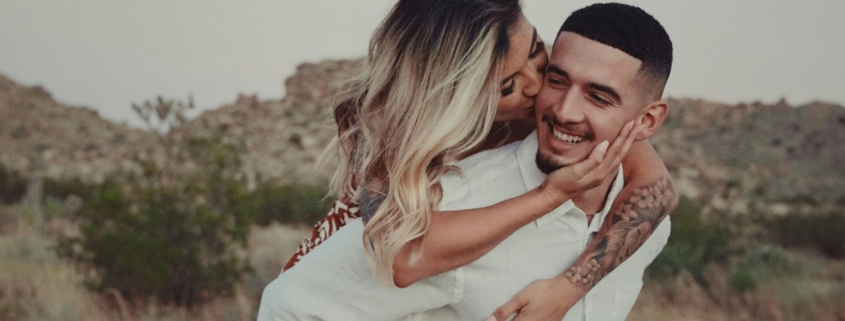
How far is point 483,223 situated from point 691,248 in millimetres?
9570

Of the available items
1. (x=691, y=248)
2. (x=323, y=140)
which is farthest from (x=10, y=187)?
(x=323, y=140)

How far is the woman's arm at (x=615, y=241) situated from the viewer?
7.81ft

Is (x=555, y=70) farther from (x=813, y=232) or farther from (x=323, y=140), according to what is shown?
(x=323, y=140)

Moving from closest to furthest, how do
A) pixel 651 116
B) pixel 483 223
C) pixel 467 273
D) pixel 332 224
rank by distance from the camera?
pixel 483 223 → pixel 467 273 → pixel 651 116 → pixel 332 224

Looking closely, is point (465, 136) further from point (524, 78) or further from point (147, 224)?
point (147, 224)

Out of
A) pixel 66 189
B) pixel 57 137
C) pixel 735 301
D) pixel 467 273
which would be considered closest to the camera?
pixel 467 273

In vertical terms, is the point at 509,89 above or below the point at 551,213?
above

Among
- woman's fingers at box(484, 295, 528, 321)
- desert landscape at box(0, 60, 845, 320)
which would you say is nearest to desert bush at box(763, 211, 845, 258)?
desert landscape at box(0, 60, 845, 320)

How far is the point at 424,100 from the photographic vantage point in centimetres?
252

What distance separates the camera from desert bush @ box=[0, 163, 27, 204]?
16453 millimetres

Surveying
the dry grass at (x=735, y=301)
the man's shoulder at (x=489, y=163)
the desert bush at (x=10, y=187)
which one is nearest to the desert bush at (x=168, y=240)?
the dry grass at (x=735, y=301)

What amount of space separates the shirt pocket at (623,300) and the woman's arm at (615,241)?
0.58 ft

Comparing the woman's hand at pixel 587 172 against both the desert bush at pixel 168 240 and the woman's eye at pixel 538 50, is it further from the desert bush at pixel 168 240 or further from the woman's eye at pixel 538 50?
the desert bush at pixel 168 240

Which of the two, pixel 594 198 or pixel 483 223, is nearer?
pixel 483 223
